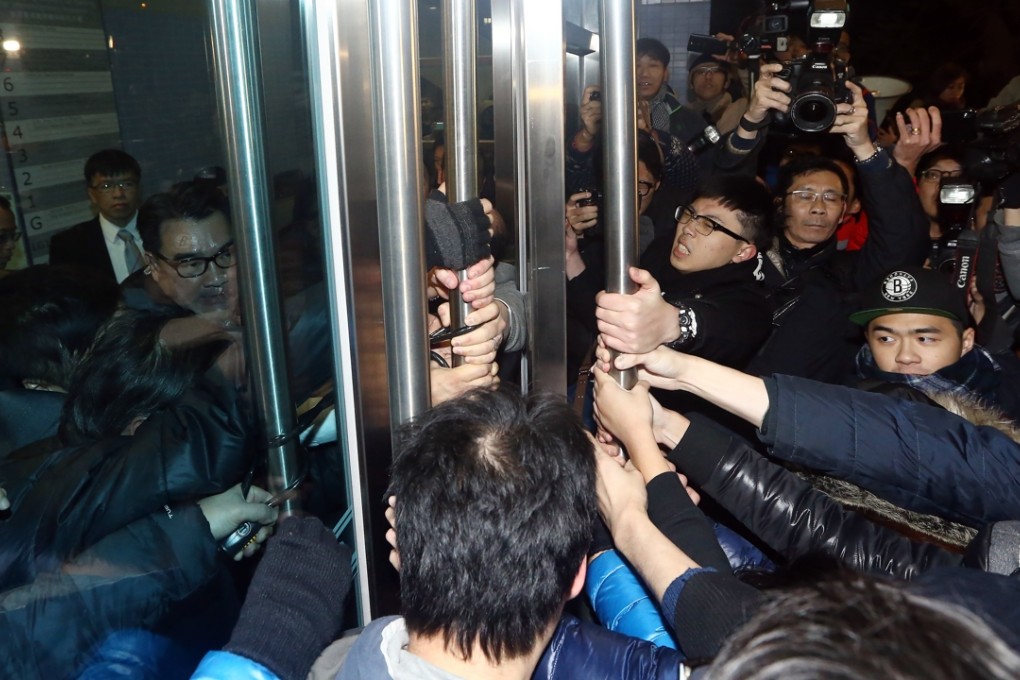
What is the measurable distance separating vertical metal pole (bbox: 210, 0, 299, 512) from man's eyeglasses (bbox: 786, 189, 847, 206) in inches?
67.8

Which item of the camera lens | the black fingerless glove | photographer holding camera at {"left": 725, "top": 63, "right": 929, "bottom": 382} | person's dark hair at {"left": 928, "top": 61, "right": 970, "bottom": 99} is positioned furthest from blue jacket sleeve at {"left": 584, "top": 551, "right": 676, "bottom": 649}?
person's dark hair at {"left": 928, "top": 61, "right": 970, "bottom": 99}

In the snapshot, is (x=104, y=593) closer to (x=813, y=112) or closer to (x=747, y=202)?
(x=747, y=202)

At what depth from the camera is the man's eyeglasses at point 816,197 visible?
8.03 ft

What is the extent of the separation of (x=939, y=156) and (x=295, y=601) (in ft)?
8.45

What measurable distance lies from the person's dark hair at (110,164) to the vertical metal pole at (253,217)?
156 mm

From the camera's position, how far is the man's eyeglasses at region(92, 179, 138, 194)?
→ 86 centimetres

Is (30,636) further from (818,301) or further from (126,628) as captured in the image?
(818,301)

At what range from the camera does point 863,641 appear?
0.52 meters

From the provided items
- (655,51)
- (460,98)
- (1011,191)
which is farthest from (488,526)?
(655,51)

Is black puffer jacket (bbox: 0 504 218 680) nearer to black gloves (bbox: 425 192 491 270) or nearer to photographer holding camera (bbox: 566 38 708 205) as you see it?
black gloves (bbox: 425 192 491 270)

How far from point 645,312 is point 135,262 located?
72 cm

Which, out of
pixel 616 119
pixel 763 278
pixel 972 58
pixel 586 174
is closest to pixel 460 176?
pixel 616 119

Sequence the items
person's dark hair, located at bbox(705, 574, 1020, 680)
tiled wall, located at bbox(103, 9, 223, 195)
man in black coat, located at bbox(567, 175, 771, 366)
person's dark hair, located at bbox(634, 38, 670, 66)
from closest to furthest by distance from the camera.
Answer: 1. person's dark hair, located at bbox(705, 574, 1020, 680)
2. tiled wall, located at bbox(103, 9, 223, 195)
3. man in black coat, located at bbox(567, 175, 771, 366)
4. person's dark hair, located at bbox(634, 38, 670, 66)

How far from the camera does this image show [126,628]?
41.7 inches
